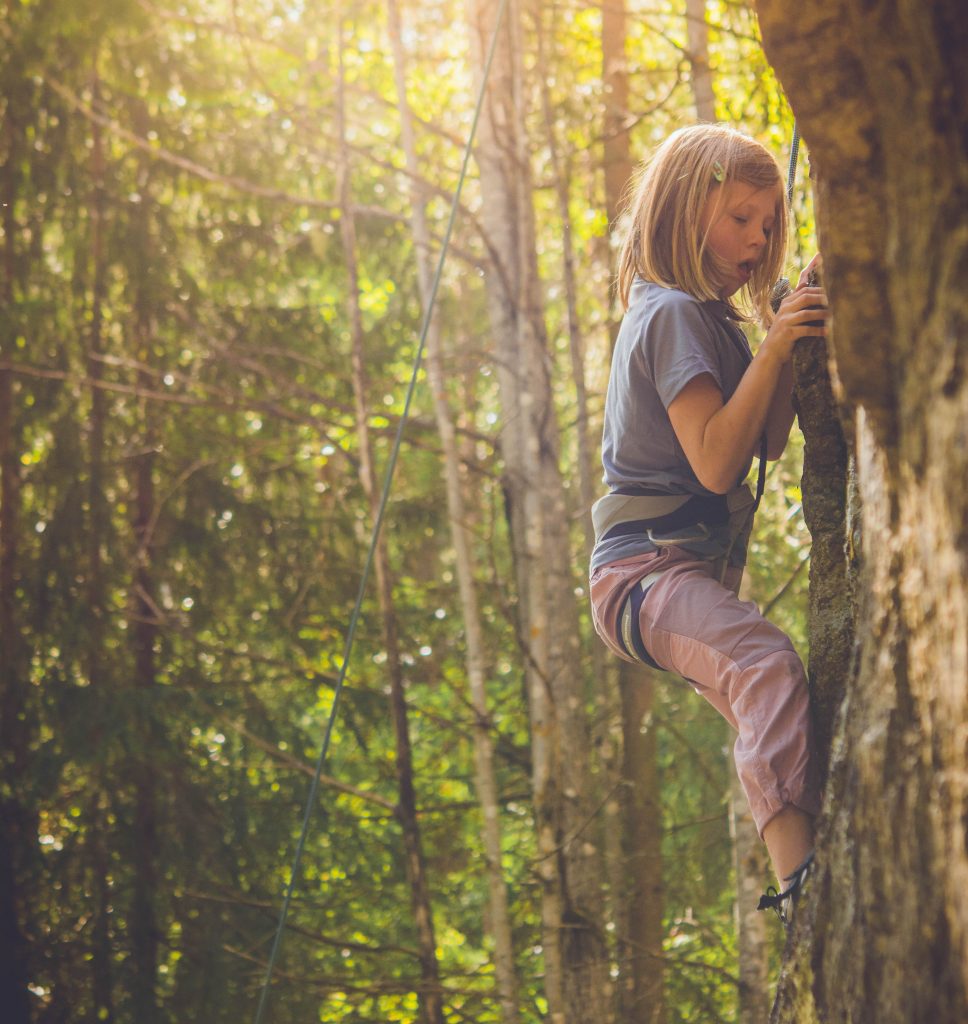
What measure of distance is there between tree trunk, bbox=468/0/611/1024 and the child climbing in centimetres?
313

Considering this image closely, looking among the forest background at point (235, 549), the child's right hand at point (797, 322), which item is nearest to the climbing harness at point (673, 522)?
the child's right hand at point (797, 322)

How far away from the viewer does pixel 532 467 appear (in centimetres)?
590

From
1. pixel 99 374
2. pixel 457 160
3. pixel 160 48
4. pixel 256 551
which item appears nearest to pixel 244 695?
pixel 256 551

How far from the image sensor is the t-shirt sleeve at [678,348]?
2.22 metres

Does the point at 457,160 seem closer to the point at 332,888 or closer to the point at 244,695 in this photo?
the point at 244,695

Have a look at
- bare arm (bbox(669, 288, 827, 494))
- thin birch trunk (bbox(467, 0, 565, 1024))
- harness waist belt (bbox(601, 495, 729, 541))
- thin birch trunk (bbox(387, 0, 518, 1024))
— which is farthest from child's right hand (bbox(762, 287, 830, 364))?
thin birch trunk (bbox(467, 0, 565, 1024))

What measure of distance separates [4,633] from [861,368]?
24.1ft

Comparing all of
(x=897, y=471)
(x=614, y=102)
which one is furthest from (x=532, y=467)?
(x=897, y=471)

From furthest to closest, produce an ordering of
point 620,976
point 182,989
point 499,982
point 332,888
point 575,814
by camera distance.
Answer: point 332,888, point 182,989, point 620,976, point 575,814, point 499,982

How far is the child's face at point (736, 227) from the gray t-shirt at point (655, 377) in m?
0.08

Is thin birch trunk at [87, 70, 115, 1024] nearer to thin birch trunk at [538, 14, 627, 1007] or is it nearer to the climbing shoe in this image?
thin birch trunk at [538, 14, 627, 1007]

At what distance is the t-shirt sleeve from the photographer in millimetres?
2221

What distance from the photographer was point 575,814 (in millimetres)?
5832

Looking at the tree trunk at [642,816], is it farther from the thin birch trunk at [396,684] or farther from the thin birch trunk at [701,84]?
the thin birch trunk at [701,84]
